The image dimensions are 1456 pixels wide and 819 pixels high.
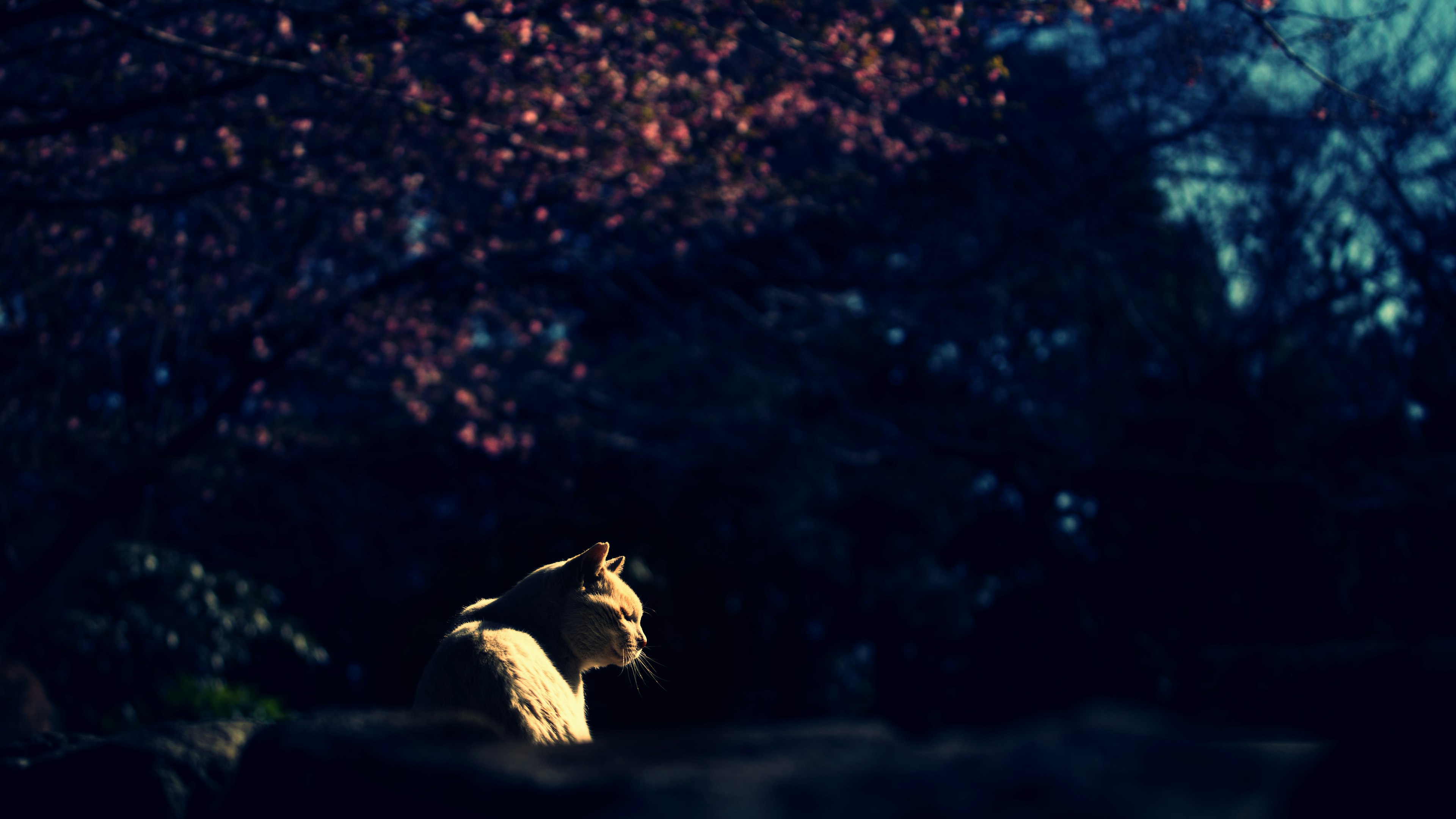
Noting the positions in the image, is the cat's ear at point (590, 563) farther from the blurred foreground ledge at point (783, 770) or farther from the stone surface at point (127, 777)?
the blurred foreground ledge at point (783, 770)

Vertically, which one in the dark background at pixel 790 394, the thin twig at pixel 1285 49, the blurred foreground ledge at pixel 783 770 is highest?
the thin twig at pixel 1285 49

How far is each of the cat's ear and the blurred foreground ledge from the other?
1.45 m

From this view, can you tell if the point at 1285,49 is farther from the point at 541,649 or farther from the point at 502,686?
the point at 502,686

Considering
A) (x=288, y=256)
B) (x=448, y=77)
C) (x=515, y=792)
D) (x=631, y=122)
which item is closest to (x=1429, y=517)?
(x=631, y=122)

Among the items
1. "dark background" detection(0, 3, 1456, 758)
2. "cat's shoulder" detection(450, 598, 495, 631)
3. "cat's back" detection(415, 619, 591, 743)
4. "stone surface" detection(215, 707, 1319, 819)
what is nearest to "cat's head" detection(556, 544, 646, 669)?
"cat's shoulder" detection(450, 598, 495, 631)

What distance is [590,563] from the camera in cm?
366

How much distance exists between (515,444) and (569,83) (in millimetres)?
5739

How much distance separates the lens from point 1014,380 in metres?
15.8

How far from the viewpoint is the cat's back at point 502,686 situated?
2785mm

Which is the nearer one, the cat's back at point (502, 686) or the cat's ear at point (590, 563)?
the cat's back at point (502, 686)

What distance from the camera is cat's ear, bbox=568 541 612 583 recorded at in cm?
364

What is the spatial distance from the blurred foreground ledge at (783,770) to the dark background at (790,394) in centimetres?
578

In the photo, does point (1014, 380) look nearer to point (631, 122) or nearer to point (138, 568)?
point (631, 122)

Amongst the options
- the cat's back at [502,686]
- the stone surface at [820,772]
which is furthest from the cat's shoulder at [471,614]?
the stone surface at [820,772]
